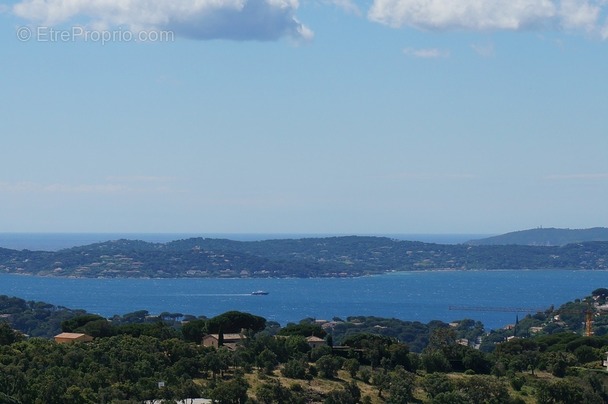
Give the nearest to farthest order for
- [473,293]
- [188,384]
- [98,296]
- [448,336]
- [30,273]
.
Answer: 1. [188,384]
2. [448,336]
3. [98,296]
4. [473,293]
5. [30,273]

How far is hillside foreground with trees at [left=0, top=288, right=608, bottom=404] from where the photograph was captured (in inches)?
1254

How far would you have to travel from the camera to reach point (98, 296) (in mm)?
147625

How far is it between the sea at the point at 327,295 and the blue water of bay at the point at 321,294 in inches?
4.5

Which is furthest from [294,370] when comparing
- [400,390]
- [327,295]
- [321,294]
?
[321,294]

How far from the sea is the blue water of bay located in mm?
114

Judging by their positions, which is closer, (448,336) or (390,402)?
(390,402)

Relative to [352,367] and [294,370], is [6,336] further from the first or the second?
[352,367]

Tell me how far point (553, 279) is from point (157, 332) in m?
155

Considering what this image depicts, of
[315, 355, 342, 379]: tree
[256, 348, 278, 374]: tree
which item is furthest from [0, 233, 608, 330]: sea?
[315, 355, 342, 379]: tree

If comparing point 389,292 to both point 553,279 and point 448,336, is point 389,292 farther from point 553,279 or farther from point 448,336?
point 448,336

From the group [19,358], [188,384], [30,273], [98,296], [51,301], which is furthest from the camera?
[30,273]

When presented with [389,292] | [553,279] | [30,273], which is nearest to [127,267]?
[30,273]

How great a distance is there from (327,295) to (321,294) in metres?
2.63

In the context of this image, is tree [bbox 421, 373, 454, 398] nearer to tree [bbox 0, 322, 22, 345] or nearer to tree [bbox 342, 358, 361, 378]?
tree [bbox 342, 358, 361, 378]
